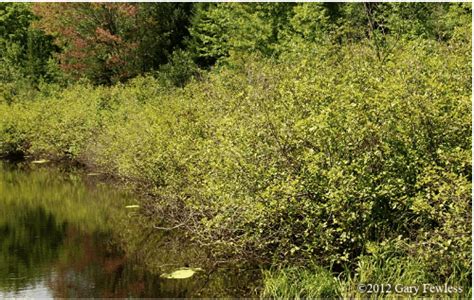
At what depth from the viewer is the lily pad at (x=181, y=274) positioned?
12.3 m

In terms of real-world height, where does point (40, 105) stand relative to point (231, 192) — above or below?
below

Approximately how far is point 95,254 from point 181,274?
345cm

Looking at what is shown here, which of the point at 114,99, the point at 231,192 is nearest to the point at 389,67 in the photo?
the point at 231,192

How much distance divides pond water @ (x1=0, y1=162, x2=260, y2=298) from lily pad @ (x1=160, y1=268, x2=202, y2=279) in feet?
0.42

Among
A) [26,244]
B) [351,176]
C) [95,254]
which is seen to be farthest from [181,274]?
[26,244]

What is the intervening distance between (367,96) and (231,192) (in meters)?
2.92

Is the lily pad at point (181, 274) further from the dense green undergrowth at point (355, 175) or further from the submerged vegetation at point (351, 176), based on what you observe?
the dense green undergrowth at point (355, 175)

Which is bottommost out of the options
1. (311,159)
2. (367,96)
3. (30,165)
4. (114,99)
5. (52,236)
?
(30,165)

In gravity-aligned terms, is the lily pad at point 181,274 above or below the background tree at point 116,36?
below

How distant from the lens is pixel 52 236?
16.8m

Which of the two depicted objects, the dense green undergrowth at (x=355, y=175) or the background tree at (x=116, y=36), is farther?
the background tree at (x=116, y=36)

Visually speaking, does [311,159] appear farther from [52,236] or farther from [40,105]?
[40,105]

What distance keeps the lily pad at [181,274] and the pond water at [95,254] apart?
0.13 metres

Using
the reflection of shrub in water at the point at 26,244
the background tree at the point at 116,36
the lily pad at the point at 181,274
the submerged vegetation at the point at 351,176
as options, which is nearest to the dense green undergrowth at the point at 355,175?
the submerged vegetation at the point at 351,176
